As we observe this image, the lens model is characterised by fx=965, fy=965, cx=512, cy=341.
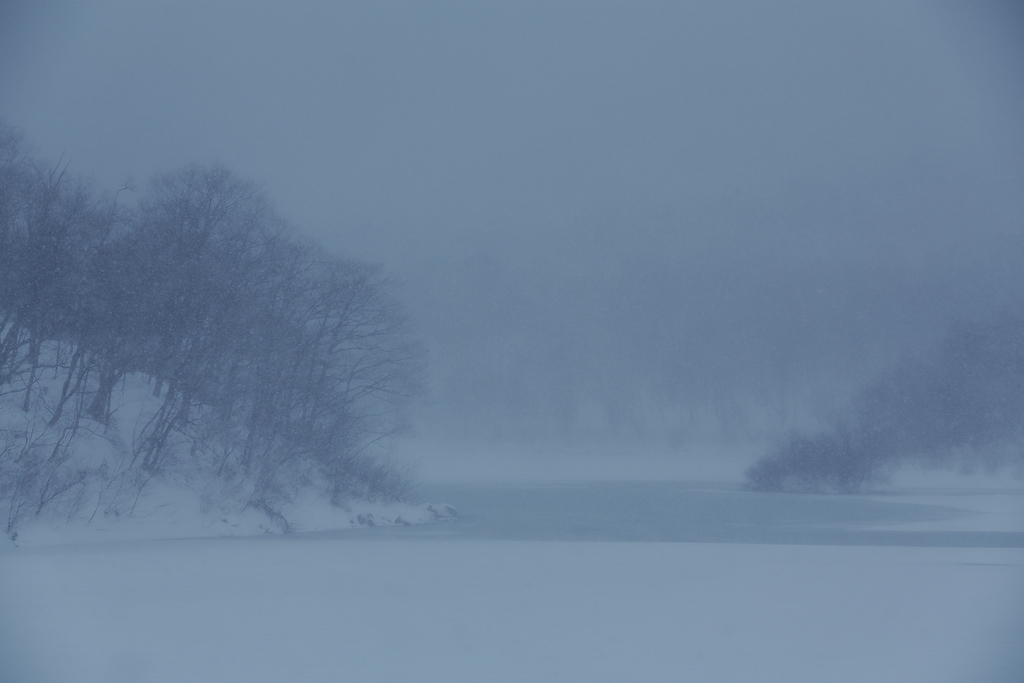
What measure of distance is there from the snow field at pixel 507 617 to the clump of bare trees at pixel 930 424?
29.9m

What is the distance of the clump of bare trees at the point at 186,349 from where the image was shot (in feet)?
90.4

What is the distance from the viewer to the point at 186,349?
103 ft

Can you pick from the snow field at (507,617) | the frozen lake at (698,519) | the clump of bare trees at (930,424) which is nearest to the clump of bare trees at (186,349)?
the frozen lake at (698,519)

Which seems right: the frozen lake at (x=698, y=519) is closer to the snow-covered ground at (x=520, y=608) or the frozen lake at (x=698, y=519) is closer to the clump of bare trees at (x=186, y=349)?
the snow-covered ground at (x=520, y=608)

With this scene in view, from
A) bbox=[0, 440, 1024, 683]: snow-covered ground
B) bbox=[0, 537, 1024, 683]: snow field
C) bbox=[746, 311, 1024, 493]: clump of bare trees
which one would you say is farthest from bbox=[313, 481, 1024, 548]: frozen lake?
bbox=[0, 537, 1024, 683]: snow field

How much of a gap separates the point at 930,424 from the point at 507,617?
2052 inches

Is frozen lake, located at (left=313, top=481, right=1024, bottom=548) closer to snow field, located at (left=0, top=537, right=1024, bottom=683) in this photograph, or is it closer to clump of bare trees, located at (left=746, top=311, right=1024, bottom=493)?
clump of bare trees, located at (left=746, top=311, right=1024, bottom=493)

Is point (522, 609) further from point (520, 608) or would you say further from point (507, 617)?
point (507, 617)

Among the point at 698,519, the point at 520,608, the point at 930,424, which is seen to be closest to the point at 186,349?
the point at 698,519

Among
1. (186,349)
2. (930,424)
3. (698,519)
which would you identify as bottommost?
(698,519)

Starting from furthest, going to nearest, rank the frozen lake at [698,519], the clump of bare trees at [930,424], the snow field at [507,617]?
the clump of bare trees at [930,424] < the frozen lake at [698,519] < the snow field at [507,617]

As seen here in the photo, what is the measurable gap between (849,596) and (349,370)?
2340 cm

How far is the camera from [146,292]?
30.6m

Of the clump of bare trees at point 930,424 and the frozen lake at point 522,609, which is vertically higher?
the clump of bare trees at point 930,424
